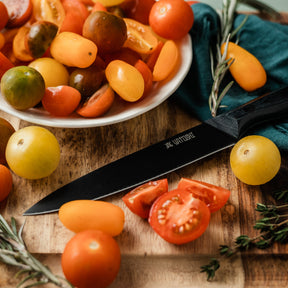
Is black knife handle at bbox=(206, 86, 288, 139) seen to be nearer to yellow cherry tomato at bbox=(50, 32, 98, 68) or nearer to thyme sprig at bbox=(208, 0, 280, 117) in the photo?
thyme sprig at bbox=(208, 0, 280, 117)

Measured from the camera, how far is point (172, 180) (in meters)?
1.34

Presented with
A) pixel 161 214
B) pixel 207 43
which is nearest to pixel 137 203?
pixel 161 214

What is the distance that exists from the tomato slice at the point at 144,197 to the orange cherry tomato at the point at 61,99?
1.12ft

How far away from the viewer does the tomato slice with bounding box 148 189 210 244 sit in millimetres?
1130

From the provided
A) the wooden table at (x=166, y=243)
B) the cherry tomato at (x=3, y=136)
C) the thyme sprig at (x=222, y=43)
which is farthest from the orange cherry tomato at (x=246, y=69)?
the cherry tomato at (x=3, y=136)

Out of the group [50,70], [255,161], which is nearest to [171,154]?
[255,161]

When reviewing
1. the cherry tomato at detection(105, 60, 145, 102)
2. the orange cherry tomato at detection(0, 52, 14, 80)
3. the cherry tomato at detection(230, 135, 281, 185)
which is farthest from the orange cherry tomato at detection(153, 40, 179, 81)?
the orange cherry tomato at detection(0, 52, 14, 80)

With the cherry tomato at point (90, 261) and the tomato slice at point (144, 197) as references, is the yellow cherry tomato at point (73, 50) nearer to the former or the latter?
the tomato slice at point (144, 197)

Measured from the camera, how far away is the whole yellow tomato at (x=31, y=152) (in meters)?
1.21

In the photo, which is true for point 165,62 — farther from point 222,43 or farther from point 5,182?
point 5,182

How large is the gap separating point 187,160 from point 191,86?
1.23 ft

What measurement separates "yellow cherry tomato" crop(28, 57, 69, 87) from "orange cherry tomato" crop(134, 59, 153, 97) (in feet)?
0.82

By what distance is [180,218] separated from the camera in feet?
3.72

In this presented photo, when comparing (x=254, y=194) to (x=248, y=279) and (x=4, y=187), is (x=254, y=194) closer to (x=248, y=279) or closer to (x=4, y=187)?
(x=248, y=279)
